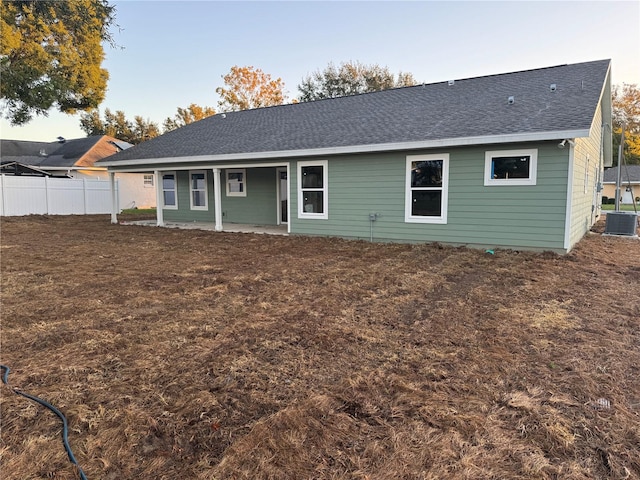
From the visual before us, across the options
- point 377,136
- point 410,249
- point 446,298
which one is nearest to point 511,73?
point 377,136

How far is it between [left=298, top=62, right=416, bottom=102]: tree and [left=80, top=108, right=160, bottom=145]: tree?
59.7ft

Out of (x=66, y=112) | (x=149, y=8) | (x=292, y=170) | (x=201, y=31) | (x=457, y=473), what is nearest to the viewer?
(x=457, y=473)

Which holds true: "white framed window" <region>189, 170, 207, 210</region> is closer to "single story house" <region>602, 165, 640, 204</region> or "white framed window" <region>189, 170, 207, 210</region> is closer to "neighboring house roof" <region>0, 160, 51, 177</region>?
"neighboring house roof" <region>0, 160, 51, 177</region>

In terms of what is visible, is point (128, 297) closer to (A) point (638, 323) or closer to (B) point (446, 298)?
(B) point (446, 298)

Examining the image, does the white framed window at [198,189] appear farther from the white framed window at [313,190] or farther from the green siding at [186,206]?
the white framed window at [313,190]

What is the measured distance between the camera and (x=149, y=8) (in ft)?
48.1

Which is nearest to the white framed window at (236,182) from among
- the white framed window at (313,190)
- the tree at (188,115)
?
the white framed window at (313,190)

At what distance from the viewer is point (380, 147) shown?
27.9 ft

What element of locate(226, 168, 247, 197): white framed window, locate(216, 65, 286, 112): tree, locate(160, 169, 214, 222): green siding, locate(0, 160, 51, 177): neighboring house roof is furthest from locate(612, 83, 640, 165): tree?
locate(0, 160, 51, 177): neighboring house roof

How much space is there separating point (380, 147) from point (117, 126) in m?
38.1

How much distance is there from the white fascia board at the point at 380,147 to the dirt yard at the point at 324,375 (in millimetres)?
2533

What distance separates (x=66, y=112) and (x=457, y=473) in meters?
19.1

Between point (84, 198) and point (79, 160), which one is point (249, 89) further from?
point (84, 198)

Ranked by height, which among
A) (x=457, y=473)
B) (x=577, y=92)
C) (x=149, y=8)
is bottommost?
(x=457, y=473)
